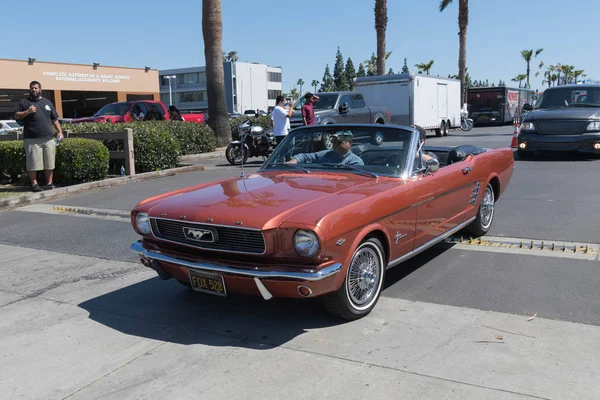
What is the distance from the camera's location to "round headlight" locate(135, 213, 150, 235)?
15.5ft

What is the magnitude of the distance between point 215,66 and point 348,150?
13408mm

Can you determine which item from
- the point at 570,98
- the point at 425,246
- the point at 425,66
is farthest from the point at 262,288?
the point at 425,66

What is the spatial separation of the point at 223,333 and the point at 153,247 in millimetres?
976

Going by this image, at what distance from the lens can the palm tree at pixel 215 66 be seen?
17.7 m

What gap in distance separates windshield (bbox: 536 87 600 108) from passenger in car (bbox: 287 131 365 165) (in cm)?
1065

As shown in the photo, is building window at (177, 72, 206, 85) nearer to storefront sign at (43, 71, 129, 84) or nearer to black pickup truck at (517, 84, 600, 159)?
storefront sign at (43, 71, 129, 84)

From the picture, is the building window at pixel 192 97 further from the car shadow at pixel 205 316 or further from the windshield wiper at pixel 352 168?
the car shadow at pixel 205 316

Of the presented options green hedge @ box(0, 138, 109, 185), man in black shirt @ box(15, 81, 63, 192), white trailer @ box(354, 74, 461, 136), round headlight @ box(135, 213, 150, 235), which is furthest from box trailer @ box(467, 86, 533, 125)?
round headlight @ box(135, 213, 150, 235)

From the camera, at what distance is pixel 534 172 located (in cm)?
1195

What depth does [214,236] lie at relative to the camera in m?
4.22

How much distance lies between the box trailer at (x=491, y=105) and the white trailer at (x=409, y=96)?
11.3m

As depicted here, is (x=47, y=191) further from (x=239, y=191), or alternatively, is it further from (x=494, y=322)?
(x=494, y=322)

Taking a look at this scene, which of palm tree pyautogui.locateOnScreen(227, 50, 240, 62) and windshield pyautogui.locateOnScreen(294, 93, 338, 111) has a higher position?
palm tree pyautogui.locateOnScreen(227, 50, 240, 62)

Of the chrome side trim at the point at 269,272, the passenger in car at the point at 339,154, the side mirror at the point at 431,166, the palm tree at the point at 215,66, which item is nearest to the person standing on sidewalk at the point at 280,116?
the palm tree at the point at 215,66
